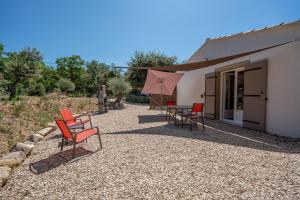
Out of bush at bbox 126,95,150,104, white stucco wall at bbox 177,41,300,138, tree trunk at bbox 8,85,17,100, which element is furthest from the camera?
bush at bbox 126,95,150,104

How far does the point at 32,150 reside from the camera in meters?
3.43

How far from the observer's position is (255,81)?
5.07 metres

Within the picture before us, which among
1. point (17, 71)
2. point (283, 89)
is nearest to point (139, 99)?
point (17, 71)

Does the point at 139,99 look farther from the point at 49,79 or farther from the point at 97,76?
the point at 49,79

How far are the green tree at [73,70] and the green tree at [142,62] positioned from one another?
12.0m

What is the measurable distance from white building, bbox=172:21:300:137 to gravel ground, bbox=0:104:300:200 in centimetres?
103

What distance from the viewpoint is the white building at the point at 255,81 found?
4.25 metres

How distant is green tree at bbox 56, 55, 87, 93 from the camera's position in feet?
89.3

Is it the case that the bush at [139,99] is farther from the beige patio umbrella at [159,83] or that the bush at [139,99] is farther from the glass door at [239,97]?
the glass door at [239,97]

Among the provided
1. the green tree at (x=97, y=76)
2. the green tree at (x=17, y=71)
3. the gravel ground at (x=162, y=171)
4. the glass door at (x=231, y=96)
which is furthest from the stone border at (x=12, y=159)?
the green tree at (x=97, y=76)

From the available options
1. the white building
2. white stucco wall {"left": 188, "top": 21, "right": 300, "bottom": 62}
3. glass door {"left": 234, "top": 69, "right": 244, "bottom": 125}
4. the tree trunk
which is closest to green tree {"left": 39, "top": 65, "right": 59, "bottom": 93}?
the tree trunk

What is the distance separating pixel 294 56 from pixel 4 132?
23.6 feet

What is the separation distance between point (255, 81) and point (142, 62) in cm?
1304

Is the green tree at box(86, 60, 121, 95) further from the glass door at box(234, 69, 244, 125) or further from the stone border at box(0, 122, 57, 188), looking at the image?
the stone border at box(0, 122, 57, 188)
